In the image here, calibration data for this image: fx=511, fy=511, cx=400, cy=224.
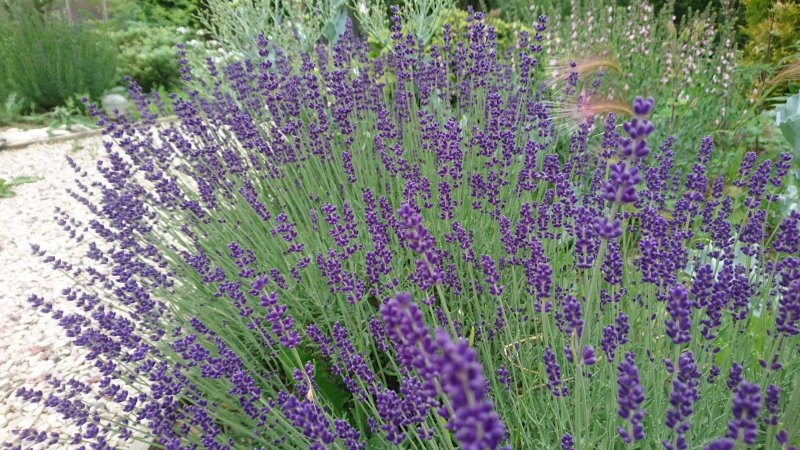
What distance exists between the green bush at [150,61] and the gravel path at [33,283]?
100 inches

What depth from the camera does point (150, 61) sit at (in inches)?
370

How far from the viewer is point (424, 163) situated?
2.84 m

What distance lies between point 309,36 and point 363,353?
3.87m

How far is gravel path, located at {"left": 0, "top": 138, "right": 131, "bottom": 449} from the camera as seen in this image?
3.11 meters

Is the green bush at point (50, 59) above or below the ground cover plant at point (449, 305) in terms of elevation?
above

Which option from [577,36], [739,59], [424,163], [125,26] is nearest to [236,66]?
[424,163]

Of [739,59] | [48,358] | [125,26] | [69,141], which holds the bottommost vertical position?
[48,358]

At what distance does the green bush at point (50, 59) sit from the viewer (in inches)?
321

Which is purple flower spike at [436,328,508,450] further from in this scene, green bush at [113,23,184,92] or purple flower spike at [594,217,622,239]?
green bush at [113,23,184,92]

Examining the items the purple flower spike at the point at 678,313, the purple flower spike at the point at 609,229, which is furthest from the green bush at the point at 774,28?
the purple flower spike at the point at 609,229

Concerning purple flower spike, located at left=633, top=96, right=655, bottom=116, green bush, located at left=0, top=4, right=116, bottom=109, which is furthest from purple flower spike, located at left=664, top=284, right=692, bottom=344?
green bush, located at left=0, top=4, right=116, bottom=109

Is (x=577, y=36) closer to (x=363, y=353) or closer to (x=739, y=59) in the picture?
(x=739, y=59)

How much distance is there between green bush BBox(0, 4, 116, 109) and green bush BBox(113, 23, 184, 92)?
48 centimetres

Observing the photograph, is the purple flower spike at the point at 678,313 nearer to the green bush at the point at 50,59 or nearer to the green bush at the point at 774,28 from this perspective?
the green bush at the point at 774,28
